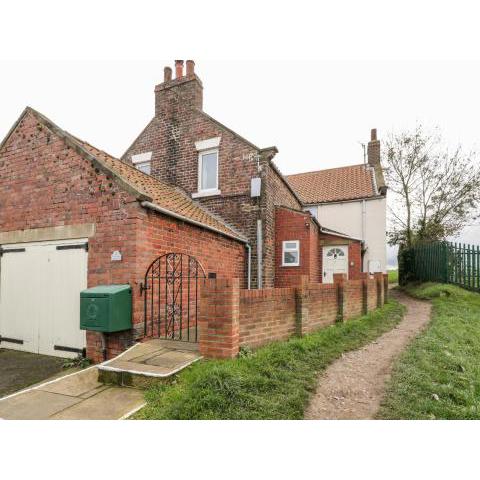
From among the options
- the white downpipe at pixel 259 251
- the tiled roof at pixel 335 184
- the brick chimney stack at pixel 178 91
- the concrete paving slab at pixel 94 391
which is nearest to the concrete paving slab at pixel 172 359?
the concrete paving slab at pixel 94 391

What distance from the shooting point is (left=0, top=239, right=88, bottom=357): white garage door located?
6332 millimetres

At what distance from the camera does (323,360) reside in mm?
5664

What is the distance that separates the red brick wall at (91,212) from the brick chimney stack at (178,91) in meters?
5.63

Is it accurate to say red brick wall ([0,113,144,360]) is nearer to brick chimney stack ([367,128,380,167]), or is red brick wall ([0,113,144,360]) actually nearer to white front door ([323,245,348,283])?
white front door ([323,245,348,283])

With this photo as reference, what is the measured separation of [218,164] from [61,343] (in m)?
7.29

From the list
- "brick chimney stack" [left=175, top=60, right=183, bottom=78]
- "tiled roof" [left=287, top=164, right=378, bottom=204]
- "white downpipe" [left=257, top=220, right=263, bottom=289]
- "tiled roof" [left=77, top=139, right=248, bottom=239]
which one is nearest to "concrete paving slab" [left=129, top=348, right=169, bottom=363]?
"tiled roof" [left=77, top=139, right=248, bottom=239]

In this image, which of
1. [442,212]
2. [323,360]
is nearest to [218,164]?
[323,360]

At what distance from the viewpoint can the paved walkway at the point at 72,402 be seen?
11.8 ft

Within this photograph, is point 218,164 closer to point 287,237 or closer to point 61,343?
point 287,237

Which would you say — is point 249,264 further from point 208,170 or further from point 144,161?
point 144,161

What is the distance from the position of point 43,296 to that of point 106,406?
4037 millimetres

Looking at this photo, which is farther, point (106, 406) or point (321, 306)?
point (321, 306)

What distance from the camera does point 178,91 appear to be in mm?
11758

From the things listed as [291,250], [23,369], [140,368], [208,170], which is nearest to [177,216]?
[140,368]
